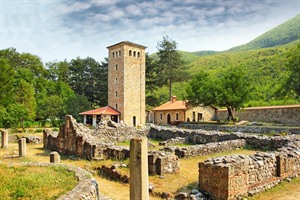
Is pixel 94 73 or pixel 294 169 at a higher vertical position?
pixel 94 73

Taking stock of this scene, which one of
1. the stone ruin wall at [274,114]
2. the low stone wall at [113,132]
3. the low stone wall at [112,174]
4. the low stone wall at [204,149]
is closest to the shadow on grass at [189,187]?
A: the low stone wall at [112,174]

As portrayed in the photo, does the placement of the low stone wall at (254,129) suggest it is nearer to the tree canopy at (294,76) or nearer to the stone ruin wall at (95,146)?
the tree canopy at (294,76)

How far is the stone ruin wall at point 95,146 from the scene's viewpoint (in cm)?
1146

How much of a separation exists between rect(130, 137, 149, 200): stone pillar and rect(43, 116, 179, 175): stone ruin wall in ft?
18.2

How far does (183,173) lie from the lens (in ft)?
38.4

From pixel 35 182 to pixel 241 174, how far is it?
6.26 metres

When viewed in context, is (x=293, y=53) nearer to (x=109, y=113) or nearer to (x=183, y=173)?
(x=109, y=113)

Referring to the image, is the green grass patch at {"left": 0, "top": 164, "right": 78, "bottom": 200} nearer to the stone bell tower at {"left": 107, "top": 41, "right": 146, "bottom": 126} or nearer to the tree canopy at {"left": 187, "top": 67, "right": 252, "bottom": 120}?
the tree canopy at {"left": 187, "top": 67, "right": 252, "bottom": 120}

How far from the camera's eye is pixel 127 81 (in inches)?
1594

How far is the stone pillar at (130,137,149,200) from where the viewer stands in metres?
5.65

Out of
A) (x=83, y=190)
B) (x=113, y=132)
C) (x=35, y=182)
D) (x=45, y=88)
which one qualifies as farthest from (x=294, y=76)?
(x=45, y=88)

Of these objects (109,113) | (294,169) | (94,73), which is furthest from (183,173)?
(94,73)

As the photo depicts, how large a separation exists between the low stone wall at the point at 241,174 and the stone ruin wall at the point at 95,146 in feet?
9.58

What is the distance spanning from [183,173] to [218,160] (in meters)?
3.38
